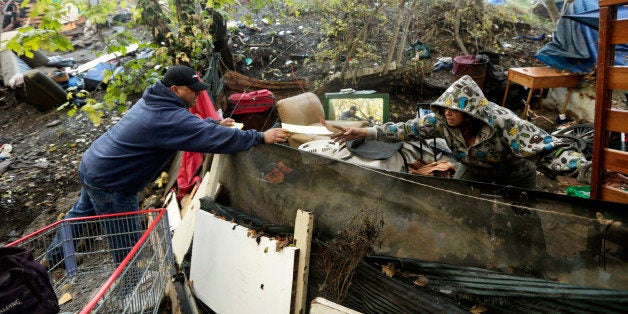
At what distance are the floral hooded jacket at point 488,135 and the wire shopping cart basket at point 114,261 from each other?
1.89 m

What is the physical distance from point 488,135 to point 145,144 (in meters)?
2.58

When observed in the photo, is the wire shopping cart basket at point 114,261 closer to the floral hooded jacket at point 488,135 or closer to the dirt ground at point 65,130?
the floral hooded jacket at point 488,135

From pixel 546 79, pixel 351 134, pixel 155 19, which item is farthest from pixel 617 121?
pixel 546 79

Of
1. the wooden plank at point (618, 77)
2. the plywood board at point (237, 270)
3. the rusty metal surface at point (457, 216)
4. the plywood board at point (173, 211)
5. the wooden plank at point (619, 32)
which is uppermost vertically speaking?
the wooden plank at point (619, 32)

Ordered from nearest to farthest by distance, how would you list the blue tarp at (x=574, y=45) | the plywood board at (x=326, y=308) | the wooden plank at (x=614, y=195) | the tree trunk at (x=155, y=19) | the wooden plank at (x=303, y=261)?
1. the wooden plank at (x=614, y=195)
2. the plywood board at (x=326, y=308)
3. the wooden plank at (x=303, y=261)
4. the tree trunk at (x=155, y=19)
5. the blue tarp at (x=574, y=45)

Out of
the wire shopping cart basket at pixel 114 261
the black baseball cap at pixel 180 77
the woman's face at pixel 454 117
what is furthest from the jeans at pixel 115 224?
the woman's face at pixel 454 117

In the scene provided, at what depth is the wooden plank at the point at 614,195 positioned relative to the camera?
1.93m

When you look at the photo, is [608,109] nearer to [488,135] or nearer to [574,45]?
[488,135]

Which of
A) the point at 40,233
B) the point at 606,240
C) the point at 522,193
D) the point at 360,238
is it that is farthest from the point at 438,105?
the point at 40,233

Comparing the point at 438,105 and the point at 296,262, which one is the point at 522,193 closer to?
the point at 438,105

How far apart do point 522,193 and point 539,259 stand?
0.34 meters

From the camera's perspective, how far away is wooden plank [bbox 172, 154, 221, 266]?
3152 mm

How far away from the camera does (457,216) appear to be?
2074mm

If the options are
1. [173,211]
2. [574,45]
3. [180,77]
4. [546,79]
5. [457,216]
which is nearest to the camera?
[457,216]
